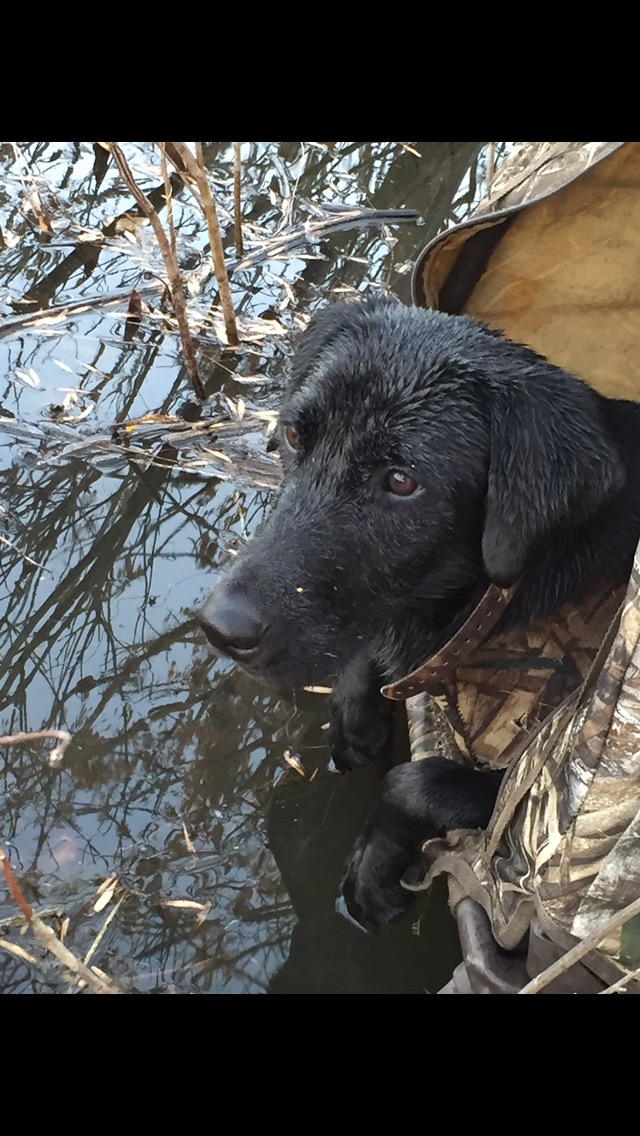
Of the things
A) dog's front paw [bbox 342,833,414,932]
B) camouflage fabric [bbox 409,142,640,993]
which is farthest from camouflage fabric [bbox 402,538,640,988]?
dog's front paw [bbox 342,833,414,932]

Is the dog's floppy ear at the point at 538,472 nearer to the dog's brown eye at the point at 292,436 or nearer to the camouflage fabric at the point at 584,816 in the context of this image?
the camouflage fabric at the point at 584,816

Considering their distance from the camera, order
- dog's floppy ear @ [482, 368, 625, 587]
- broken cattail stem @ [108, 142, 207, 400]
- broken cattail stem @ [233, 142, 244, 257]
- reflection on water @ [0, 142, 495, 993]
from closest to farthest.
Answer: dog's floppy ear @ [482, 368, 625, 587] < reflection on water @ [0, 142, 495, 993] < broken cattail stem @ [108, 142, 207, 400] < broken cattail stem @ [233, 142, 244, 257]

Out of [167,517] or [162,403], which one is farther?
[162,403]

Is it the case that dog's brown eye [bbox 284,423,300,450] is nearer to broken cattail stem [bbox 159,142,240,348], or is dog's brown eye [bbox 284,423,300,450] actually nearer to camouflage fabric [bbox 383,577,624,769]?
camouflage fabric [bbox 383,577,624,769]

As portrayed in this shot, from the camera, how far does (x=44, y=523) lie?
11.6ft

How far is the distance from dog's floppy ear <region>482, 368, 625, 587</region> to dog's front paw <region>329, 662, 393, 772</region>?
79 cm

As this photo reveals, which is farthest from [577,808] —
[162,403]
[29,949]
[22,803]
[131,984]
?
[162,403]

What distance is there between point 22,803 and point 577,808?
5.15 ft

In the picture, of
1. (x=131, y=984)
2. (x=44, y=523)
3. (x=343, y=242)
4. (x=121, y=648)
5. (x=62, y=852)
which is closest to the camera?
(x=131, y=984)

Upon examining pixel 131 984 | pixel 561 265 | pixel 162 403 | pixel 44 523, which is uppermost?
pixel 561 265

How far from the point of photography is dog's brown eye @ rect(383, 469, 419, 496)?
7.45ft

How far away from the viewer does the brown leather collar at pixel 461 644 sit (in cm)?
239

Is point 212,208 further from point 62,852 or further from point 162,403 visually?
point 62,852

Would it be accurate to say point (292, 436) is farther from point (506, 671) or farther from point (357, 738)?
point (357, 738)
